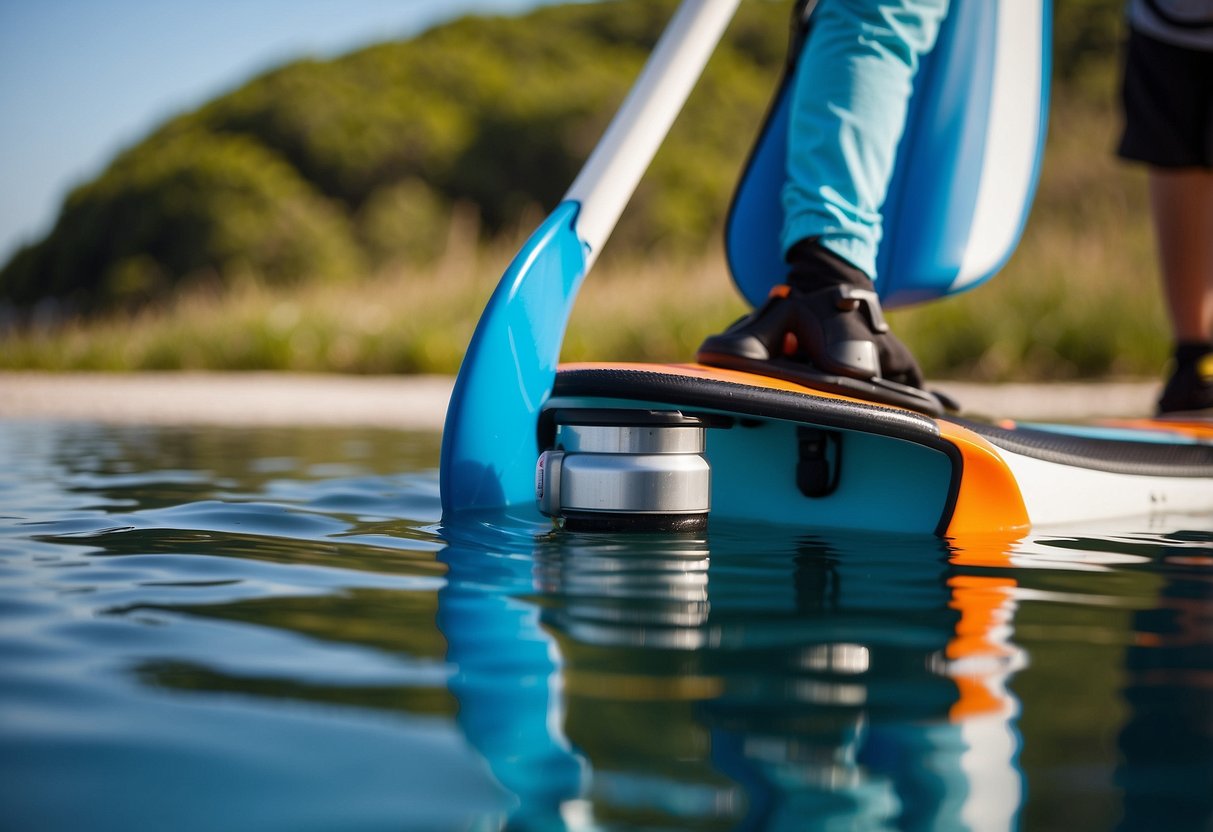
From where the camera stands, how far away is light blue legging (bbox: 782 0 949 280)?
2.01m

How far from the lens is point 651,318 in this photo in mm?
8414

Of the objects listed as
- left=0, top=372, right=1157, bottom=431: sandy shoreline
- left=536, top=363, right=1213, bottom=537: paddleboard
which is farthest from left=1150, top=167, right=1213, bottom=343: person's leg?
left=0, top=372, right=1157, bottom=431: sandy shoreline

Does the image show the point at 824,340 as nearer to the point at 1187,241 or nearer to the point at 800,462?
the point at 800,462

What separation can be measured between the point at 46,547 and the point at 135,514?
0.39 meters

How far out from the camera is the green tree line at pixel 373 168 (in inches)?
1038

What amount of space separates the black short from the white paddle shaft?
135 cm

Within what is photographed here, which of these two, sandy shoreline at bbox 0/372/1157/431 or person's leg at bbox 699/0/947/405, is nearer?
person's leg at bbox 699/0/947/405

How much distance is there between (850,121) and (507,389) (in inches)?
29.1

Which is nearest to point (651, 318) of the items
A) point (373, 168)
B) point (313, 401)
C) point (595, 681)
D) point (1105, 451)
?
point (313, 401)

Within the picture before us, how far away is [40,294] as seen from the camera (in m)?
31.6


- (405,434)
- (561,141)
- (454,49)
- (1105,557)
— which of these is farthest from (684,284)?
(454,49)

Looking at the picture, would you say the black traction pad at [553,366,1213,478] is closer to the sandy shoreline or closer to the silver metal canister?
the silver metal canister

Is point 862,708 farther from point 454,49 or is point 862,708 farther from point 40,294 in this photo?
point 454,49

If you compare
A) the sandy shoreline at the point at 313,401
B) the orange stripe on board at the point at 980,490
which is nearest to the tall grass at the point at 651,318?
the sandy shoreline at the point at 313,401
